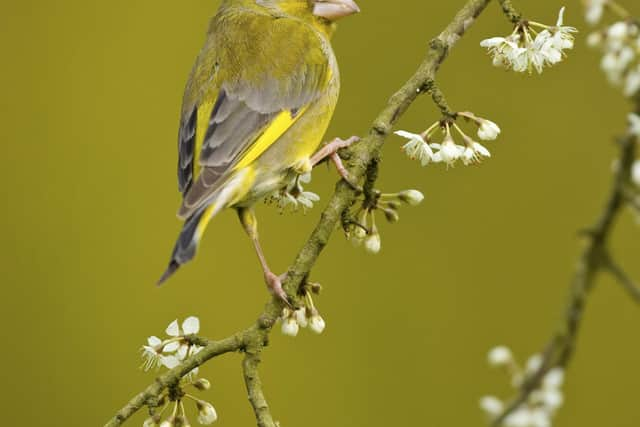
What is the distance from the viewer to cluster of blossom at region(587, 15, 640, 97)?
117 centimetres

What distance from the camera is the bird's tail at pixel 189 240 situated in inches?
76.9

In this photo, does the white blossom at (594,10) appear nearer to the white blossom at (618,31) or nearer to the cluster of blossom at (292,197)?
the white blossom at (618,31)

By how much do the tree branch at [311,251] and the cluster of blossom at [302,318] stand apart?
0.05 meters

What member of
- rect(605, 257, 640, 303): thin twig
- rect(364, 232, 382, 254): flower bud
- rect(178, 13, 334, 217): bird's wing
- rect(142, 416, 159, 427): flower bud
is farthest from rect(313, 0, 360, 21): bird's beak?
rect(605, 257, 640, 303): thin twig

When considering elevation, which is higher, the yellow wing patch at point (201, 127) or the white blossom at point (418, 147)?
the yellow wing patch at point (201, 127)

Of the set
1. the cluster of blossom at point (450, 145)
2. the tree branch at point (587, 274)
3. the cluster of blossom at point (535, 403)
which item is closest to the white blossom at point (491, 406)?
the cluster of blossom at point (535, 403)

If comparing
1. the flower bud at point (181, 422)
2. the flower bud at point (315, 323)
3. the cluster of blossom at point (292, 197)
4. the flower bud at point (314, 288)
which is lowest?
the flower bud at point (181, 422)

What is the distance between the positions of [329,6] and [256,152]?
0.75 metres

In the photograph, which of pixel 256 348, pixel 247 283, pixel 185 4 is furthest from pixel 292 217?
pixel 256 348

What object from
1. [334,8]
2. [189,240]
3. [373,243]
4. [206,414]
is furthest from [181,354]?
[334,8]

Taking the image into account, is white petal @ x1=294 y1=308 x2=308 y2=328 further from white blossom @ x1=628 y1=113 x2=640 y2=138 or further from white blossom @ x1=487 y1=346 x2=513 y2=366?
white blossom @ x1=628 y1=113 x2=640 y2=138

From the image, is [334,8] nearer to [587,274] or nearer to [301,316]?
[301,316]

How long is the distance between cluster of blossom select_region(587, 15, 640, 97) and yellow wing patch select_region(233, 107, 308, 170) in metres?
1.35

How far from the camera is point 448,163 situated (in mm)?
2180
